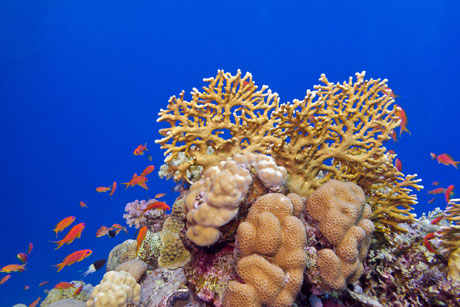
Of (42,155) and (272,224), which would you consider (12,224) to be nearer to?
(42,155)

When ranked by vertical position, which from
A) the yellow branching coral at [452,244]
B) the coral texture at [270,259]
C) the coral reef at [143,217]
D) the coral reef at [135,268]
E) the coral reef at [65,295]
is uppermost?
the coral reef at [143,217]

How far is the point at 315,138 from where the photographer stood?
315 cm

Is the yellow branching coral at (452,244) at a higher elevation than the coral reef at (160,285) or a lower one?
lower

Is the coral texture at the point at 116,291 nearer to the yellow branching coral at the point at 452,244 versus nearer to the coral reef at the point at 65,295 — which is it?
the coral reef at the point at 65,295

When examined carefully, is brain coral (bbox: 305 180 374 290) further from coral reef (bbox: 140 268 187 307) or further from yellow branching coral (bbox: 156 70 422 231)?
coral reef (bbox: 140 268 187 307)

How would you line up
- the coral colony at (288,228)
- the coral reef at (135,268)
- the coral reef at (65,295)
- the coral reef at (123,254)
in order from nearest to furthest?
1. the coral colony at (288,228)
2. the coral reef at (135,268)
3. the coral reef at (123,254)
4. the coral reef at (65,295)

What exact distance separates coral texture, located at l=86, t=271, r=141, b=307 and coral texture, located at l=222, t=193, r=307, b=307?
4.21ft

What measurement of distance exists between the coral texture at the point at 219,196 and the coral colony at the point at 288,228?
11mm

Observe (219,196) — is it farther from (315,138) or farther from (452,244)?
(452,244)

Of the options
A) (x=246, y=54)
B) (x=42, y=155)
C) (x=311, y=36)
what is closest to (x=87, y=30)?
(x=42, y=155)

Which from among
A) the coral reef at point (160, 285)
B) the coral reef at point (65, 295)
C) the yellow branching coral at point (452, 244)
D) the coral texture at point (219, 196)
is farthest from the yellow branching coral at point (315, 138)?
the coral reef at point (65, 295)

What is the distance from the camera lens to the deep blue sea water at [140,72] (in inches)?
2440

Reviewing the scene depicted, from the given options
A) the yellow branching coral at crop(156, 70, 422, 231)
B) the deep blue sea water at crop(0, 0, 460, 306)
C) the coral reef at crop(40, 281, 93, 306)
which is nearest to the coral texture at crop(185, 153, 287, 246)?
the yellow branching coral at crop(156, 70, 422, 231)

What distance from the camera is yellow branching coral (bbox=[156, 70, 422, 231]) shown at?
3086 millimetres
